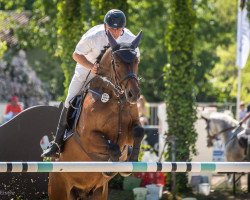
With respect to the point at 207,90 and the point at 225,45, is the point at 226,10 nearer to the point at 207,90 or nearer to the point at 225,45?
the point at 225,45

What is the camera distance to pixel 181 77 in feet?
48.1

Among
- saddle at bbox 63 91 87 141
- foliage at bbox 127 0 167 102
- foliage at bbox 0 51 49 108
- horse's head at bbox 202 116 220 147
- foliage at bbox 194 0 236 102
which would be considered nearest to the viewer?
saddle at bbox 63 91 87 141

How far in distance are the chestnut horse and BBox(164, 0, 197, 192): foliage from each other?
566 cm

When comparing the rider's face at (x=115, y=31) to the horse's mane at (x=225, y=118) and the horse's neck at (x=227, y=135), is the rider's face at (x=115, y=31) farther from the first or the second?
the horse's mane at (x=225, y=118)

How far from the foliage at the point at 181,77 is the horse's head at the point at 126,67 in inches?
245

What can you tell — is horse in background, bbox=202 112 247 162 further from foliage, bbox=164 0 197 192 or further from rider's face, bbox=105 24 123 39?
rider's face, bbox=105 24 123 39

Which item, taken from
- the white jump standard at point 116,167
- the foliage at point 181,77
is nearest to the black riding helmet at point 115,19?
the white jump standard at point 116,167

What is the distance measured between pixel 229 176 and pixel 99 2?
4557 millimetres

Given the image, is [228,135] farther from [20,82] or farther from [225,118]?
[20,82]

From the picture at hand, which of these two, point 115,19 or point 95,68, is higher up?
point 115,19

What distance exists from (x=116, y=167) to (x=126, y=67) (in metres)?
1.17

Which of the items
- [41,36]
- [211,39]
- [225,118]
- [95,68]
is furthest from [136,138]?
[211,39]

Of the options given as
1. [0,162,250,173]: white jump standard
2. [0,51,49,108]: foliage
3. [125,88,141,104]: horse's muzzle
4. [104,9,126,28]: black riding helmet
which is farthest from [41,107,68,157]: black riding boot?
[0,51,49,108]: foliage

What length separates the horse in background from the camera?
52.8ft
